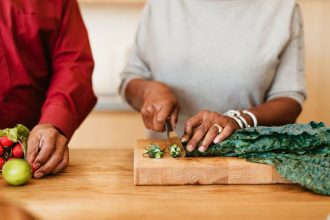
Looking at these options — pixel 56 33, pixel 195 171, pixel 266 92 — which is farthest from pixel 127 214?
pixel 266 92

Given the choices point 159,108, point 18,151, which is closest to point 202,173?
point 159,108

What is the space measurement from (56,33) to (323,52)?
4.27ft

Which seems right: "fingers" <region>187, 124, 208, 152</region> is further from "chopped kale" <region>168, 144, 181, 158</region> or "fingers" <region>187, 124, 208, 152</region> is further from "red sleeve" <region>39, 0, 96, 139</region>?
"red sleeve" <region>39, 0, 96, 139</region>

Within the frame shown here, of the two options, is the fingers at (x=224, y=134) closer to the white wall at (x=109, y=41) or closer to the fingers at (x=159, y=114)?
the fingers at (x=159, y=114)

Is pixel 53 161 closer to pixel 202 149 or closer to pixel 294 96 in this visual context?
pixel 202 149

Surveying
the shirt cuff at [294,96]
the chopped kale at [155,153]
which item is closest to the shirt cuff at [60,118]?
the chopped kale at [155,153]

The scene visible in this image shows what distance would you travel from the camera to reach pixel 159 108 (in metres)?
1.27

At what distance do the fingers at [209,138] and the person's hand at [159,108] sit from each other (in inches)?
5.8

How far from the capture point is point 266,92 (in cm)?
150

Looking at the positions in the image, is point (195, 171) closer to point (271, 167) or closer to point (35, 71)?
point (271, 167)

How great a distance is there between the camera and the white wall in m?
2.15

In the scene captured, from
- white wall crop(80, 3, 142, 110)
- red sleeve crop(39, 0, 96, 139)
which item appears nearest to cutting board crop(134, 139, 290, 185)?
red sleeve crop(39, 0, 96, 139)

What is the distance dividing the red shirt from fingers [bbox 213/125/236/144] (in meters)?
0.36

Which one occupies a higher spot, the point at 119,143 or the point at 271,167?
the point at 271,167
